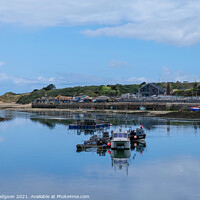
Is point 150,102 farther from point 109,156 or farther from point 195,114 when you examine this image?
point 109,156

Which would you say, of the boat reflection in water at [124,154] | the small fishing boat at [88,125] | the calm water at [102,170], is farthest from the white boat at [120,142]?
the small fishing boat at [88,125]

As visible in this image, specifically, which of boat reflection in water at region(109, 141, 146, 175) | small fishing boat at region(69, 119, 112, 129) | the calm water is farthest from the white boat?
small fishing boat at region(69, 119, 112, 129)

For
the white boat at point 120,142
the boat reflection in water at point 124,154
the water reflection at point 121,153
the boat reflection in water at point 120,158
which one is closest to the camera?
the boat reflection in water at point 120,158

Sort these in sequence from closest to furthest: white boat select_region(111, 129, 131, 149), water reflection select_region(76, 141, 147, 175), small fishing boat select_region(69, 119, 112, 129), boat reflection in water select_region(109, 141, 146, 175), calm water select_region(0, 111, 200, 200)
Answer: calm water select_region(0, 111, 200, 200)
boat reflection in water select_region(109, 141, 146, 175)
water reflection select_region(76, 141, 147, 175)
white boat select_region(111, 129, 131, 149)
small fishing boat select_region(69, 119, 112, 129)

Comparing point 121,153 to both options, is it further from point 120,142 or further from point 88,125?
point 88,125

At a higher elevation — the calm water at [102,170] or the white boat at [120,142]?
the white boat at [120,142]

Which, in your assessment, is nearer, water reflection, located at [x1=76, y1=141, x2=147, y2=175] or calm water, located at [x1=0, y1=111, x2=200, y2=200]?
calm water, located at [x1=0, y1=111, x2=200, y2=200]

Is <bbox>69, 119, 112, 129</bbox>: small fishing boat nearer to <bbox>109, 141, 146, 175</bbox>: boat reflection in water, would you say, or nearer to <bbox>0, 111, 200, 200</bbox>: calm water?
<bbox>0, 111, 200, 200</bbox>: calm water

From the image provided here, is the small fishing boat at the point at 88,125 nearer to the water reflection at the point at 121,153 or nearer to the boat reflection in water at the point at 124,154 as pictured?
the boat reflection in water at the point at 124,154

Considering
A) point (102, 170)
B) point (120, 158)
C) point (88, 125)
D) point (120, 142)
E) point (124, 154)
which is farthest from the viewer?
point (88, 125)

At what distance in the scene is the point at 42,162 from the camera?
4984 cm

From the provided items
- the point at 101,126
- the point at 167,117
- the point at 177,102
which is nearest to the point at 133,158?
the point at 101,126

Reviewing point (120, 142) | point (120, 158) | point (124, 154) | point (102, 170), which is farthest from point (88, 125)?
point (102, 170)

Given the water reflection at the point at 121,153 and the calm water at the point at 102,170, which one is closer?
the calm water at the point at 102,170
